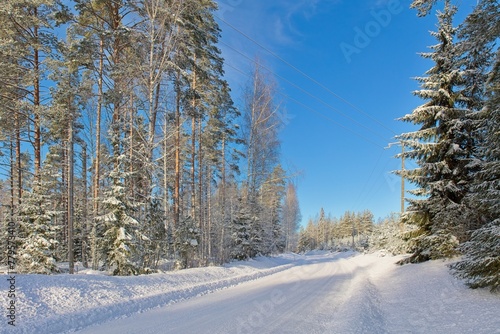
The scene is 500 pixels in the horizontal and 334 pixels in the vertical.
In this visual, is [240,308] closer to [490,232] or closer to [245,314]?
[245,314]

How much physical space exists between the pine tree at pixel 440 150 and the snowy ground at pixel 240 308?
7.66ft

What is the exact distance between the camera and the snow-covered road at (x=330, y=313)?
5430 millimetres

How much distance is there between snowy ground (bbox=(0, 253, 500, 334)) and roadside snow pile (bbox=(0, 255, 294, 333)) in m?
0.02

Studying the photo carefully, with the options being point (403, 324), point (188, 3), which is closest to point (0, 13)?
point (188, 3)

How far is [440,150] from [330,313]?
8725 millimetres

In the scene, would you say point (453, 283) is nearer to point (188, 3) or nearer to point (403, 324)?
point (403, 324)

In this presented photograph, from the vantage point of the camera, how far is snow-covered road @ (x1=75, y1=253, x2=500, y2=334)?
5.43 m

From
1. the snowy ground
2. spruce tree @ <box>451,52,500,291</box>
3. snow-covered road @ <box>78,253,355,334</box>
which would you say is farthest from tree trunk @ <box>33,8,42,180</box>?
spruce tree @ <box>451,52,500,291</box>

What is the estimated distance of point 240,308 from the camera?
23.7 ft

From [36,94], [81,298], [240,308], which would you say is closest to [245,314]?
[240,308]

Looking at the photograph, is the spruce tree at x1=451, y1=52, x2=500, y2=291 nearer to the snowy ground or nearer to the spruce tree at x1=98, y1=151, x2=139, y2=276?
the snowy ground

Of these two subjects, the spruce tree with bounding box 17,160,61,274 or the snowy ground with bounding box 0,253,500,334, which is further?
the spruce tree with bounding box 17,160,61,274

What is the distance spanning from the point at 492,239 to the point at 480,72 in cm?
488

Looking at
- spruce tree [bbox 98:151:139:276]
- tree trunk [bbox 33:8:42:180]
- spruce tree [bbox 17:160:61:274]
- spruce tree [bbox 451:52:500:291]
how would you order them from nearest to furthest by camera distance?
spruce tree [bbox 451:52:500:291]
spruce tree [bbox 98:151:139:276]
spruce tree [bbox 17:160:61:274]
tree trunk [bbox 33:8:42:180]
